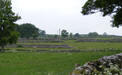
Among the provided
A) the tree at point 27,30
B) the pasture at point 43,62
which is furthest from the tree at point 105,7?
the tree at point 27,30

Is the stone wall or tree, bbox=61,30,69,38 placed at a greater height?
tree, bbox=61,30,69,38

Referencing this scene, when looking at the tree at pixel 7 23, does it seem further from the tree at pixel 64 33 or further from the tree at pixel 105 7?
the tree at pixel 64 33

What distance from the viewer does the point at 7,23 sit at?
49812mm

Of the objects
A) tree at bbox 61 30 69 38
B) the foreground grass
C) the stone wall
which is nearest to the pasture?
→ the foreground grass

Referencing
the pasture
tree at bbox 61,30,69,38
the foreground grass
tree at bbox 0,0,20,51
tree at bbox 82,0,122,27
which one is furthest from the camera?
tree at bbox 61,30,69,38

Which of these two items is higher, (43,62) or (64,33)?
(64,33)

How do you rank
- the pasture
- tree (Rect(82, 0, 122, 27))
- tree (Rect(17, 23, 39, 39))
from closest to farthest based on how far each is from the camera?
the pasture → tree (Rect(82, 0, 122, 27)) → tree (Rect(17, 23, 39, 39))

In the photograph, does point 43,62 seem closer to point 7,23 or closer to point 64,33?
point 7,23

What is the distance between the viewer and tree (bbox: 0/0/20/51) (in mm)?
49334

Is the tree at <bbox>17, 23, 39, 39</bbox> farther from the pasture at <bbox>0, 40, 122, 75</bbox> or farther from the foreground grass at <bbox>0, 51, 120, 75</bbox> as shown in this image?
the foreground grass at <bbox>0, 51, 120, 75</bbox>

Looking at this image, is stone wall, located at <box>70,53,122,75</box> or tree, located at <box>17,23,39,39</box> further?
tree, located at <box>17,23,39,39</box>

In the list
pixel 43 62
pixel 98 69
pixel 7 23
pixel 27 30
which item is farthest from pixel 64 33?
pixel 98 69

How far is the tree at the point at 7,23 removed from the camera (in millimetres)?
49334

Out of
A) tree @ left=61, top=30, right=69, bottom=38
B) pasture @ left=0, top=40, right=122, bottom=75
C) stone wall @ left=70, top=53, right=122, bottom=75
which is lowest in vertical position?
pasture @ left=0, top=40, right=122, bottom=75
